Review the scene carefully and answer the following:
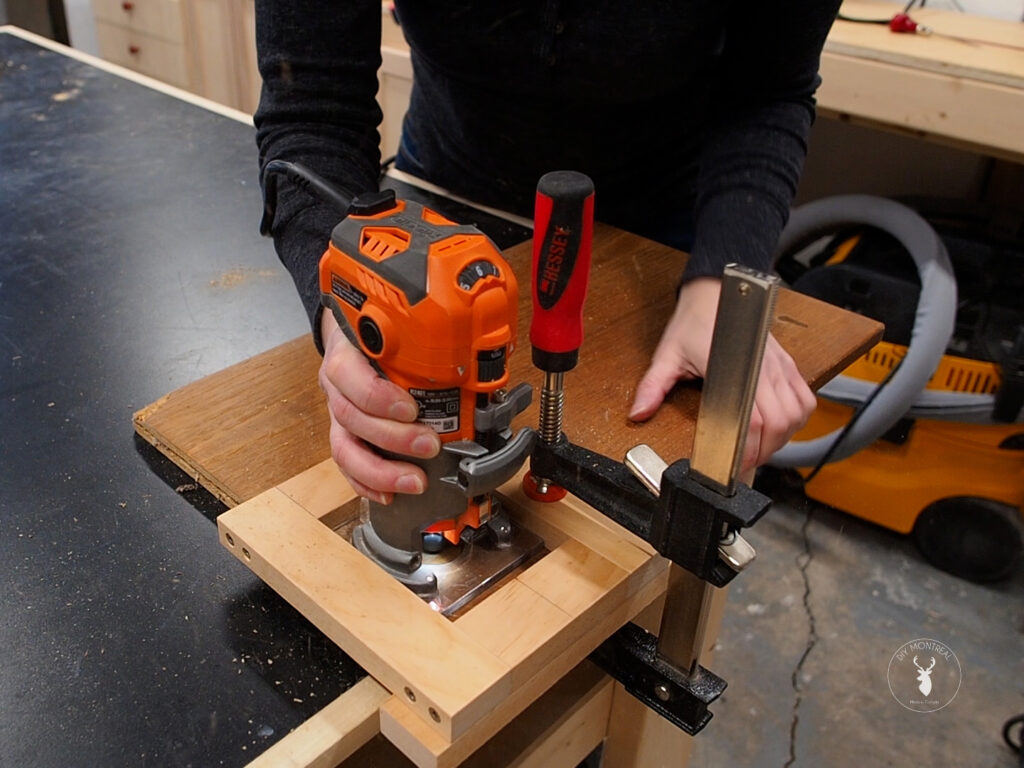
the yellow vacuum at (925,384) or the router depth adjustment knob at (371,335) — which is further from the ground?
the router depth adjustment knob at (371,335)

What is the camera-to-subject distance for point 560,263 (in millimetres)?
520

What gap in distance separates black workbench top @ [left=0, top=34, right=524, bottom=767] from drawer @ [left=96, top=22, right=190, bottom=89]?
1724 mm

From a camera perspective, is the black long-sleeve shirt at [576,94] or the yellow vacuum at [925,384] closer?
the black long-sleeve shirt at [576,94]

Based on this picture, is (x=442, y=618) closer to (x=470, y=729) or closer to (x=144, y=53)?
(x=470, y=729)

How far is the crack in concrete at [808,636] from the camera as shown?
4.70 ft

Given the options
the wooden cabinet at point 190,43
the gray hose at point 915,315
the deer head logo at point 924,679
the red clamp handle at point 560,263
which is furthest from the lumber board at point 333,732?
the wooden cabinet at point 190,43

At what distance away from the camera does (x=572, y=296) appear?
54 cm

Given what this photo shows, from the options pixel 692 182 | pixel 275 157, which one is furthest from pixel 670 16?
pixel 275 157

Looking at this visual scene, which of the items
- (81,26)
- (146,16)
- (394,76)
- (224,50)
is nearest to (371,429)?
(394,76)

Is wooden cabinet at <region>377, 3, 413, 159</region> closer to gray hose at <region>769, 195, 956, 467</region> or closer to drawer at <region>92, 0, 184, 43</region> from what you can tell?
gray hose at <region>769, 195, 956, 467</region>

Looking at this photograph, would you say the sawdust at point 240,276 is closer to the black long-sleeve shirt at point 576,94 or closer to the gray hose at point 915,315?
the black long-sleeve shirt at point 576,94

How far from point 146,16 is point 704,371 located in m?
2.87

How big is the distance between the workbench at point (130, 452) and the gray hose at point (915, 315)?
62cm

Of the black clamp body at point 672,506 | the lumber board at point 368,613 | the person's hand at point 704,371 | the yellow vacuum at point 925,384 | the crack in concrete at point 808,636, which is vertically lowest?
the crack in concrete at point 808,636
